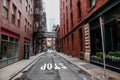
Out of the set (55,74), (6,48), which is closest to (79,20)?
(6,48)

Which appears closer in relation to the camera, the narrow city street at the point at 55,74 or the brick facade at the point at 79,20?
the narrow city street at the point at 55,74

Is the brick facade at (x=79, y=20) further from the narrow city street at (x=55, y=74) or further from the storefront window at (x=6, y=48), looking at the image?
the storefront window at (x=6, y=48)

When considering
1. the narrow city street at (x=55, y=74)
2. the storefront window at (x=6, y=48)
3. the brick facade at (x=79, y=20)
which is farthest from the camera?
the brick facade at (x=79, y=20)

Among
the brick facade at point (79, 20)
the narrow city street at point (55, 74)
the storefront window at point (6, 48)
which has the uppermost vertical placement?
the brick facade at point (79, 20)

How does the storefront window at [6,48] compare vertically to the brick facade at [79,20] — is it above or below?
below

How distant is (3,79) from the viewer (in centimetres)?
820

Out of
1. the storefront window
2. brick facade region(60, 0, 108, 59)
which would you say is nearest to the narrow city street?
the storefront window

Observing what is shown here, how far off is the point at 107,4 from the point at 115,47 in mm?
3240

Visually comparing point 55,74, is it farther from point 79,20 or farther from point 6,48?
point 79,20

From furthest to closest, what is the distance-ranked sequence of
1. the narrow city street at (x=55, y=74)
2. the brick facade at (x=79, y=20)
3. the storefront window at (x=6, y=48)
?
1. the brick facade at (x=79, y=20)
2. the storefront window at (x=6, y=48)
3. the narrow city street at (x=55, y=74)

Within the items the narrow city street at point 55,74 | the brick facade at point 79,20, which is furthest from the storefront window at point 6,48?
the brick facade at point 79,20

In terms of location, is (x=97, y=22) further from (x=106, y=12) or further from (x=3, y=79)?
(x=3, y=79)

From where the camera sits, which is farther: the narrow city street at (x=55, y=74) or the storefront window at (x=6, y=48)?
the storefront window at (x=6, y=48)

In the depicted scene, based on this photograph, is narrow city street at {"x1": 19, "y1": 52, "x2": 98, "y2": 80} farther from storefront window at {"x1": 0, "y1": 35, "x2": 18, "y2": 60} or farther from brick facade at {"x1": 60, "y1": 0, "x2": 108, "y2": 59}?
brick facade at {"x1": 60, "y1": 0, "x2": 108, "y2": 59}
